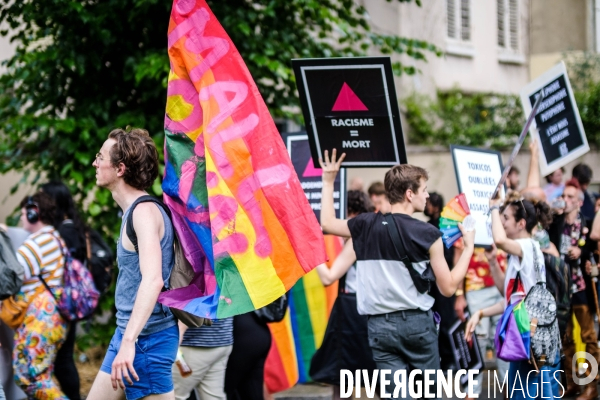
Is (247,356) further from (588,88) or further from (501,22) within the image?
(501,22)

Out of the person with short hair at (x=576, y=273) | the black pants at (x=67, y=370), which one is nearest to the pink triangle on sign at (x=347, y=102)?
the black pants at (x=67, y=370)

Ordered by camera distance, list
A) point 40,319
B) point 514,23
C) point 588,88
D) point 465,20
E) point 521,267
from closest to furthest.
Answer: point 521,267 < point 40,319 < point 588,88 < point 465,20 < point 514,23

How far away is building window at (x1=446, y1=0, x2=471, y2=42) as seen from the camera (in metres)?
20.3

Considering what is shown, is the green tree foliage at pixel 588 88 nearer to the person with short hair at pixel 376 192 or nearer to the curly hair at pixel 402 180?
the person with short hair at pixel 376 192

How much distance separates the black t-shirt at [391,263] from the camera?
5.50m

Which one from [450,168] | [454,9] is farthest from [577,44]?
[450,168]

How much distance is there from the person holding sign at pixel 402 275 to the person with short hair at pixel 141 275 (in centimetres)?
151

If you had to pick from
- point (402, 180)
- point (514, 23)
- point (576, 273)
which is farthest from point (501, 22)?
point (402, 180)

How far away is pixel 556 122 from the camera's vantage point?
756 cm

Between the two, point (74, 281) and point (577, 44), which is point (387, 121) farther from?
point (577, 44)

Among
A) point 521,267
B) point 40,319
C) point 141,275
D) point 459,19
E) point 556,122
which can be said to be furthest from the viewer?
point 459,19

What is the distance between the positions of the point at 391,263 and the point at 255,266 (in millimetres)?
1362

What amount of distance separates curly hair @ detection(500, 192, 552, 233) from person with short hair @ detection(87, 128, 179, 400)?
9.59ft

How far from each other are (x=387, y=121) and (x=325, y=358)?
1.92 metres
